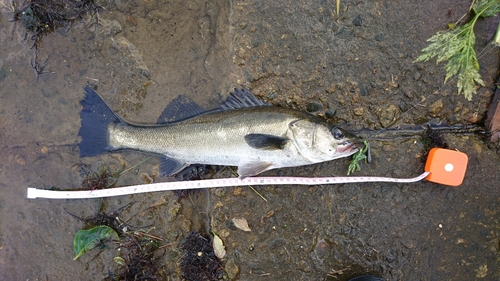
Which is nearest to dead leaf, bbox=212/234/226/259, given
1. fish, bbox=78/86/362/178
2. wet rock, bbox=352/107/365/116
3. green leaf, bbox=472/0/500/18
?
fish, bbox=78/86/362/178

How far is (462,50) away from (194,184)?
3646 mm

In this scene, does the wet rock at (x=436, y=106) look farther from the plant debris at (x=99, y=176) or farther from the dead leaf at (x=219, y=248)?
the plant debris at (x=99, y=176)

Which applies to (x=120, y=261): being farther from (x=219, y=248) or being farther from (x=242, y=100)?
(x=242, y=100)

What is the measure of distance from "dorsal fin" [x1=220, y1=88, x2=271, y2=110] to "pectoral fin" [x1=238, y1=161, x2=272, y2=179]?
0.70 metres

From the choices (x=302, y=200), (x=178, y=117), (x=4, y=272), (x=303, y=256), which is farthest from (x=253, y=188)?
(x=4, y=272)

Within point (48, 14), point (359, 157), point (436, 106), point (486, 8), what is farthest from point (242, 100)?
point (486, 8)

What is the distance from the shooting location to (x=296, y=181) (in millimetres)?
3953

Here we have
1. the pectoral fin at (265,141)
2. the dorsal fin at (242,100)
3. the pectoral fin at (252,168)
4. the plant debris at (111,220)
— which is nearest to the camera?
the pectoral fin at (265,141)

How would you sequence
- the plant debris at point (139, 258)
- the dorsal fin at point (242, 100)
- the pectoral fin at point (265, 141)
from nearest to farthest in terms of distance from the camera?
1. the pectoral fin at point (265, 141)
2. the dorsal fin at point (242, 100)
3. the plant debris at point (139, 258)

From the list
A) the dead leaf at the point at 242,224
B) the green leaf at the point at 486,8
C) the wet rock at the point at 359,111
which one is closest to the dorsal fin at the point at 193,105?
the wet rock at the point at 359,111

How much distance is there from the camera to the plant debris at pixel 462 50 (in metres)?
3.85

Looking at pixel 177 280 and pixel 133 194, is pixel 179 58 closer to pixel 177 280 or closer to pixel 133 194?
pixel 133 194

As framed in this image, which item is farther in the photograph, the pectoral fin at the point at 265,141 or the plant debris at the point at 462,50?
the plant debris at the point at 462,50

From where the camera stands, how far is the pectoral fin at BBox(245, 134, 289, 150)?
363cm
